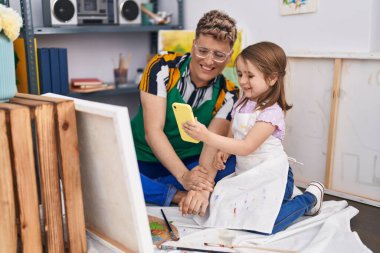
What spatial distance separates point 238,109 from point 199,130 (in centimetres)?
34

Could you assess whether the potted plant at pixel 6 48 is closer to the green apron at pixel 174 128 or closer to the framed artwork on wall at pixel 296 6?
the green apron at pixel 174 128

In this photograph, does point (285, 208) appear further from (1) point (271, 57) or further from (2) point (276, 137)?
(1) point (271, 57)

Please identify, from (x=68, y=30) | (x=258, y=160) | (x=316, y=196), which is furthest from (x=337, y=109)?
(x=68, y=30)

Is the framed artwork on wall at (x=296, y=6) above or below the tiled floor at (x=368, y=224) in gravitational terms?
above

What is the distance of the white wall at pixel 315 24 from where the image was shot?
1938 mm

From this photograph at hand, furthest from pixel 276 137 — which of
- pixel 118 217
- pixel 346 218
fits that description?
pixel 118 217

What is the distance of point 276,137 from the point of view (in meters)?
1.57

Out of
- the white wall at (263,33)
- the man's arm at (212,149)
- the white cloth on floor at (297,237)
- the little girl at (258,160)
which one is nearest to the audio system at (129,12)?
the white wall at (263,33)

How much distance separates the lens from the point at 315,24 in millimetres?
2119

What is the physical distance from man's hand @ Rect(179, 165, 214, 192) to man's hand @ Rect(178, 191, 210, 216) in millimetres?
22

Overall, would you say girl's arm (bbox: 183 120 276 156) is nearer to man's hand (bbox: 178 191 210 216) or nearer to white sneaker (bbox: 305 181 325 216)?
man's hand (bbox: 178 191 210 216)

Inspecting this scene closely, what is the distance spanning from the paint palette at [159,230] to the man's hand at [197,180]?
0.60 ft

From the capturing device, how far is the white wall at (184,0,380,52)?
6.36 ft

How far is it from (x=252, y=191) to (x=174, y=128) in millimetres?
511
